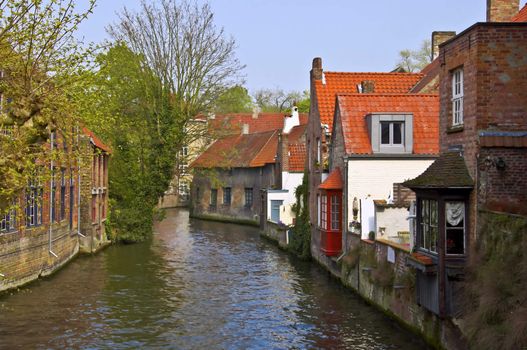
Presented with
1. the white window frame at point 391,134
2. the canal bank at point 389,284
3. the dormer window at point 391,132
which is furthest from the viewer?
the white window frame at point 391,134

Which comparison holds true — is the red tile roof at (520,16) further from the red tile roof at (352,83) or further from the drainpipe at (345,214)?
the red tile roof at (352,83)

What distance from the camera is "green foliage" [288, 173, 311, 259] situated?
2934cm

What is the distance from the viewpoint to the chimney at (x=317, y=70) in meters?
30.4

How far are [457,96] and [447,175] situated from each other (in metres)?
1.96

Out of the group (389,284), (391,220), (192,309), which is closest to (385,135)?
(391,220)

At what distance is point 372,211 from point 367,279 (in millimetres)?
2353

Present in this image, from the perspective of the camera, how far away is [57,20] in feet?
37.3

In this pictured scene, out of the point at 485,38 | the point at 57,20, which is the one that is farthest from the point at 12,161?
the point at 485,38

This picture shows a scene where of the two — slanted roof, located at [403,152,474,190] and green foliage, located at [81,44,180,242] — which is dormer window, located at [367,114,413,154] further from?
green foliage, located at [81,44,180,242]

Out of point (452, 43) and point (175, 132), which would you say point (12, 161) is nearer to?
point (452, 43)

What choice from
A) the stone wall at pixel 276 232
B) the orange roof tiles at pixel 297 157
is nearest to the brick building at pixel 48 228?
the stone wall at pixel 276 232

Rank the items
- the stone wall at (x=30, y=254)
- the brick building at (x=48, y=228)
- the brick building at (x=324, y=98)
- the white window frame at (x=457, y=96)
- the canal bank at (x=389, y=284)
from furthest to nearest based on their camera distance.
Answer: the brick building at (x=324, y=98) → the stone wall at (x=30, y=254) → the brick building at (x=48, y=228) → the white window frame at (x=457, y=96) → the canal bank at (x=389, y=284)

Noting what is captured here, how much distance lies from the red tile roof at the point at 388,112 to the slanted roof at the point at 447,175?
8382mm

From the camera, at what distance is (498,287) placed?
36.2 ft
